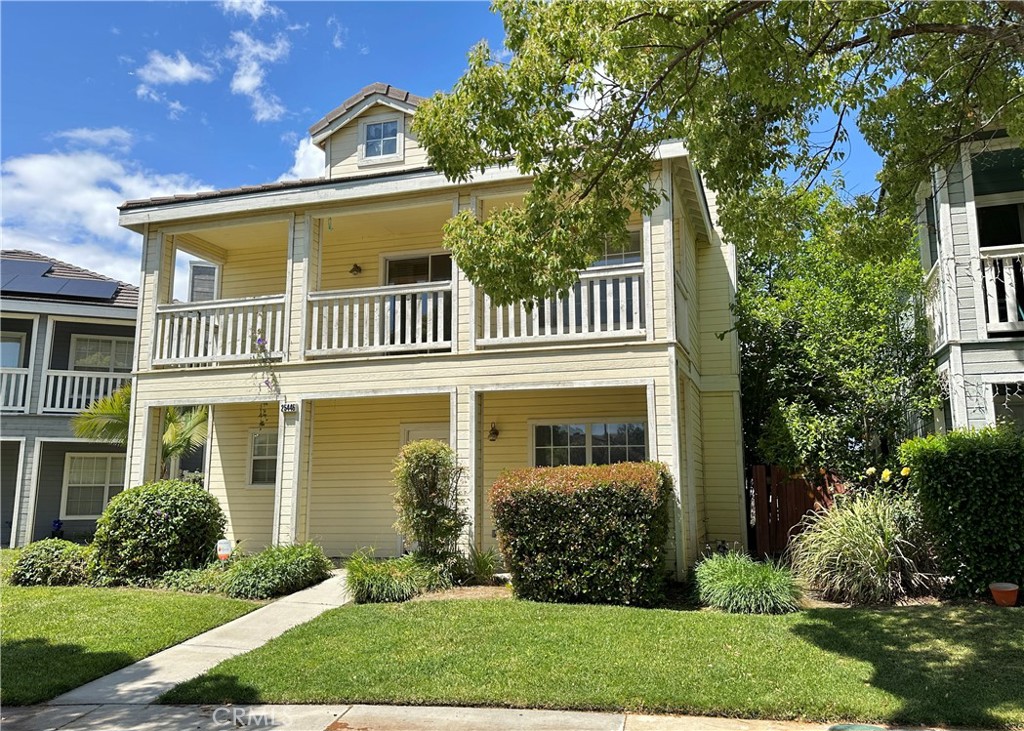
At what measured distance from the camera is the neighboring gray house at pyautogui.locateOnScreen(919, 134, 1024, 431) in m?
9.98

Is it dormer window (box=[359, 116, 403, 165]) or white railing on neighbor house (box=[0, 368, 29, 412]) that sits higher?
dormer window (box=[359, 116, 403, 165])

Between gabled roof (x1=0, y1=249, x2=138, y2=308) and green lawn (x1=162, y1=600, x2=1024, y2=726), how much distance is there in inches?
551

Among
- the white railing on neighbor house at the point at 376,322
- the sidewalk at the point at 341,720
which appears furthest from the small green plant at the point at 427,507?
the sidewalk at the point at 341,720

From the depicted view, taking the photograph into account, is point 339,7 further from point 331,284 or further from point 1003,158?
point 1003,158

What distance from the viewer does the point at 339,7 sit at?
820 centimetres

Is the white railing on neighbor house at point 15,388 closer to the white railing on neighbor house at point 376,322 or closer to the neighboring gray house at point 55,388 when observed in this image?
the neighboring gray house at point 55,388

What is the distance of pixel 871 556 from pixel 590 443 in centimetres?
480

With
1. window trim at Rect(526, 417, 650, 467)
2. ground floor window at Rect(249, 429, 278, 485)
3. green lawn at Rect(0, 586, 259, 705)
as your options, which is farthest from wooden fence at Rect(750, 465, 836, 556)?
ground floor window at Rect(249, 429, 278, 485)

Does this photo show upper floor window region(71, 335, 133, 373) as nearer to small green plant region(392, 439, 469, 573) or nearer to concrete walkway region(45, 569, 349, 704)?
concrete walkway region(45, 569, 349, 704)

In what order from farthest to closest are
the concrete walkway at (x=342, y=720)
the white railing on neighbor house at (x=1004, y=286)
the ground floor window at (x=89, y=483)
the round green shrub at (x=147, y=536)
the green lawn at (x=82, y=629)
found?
the ground floor window at (x=89, y=483) < the round green shrub at (x=147, y=536) < the white railing on neighbor house at (x=1004, y=286) < the green lawn at (x=82, y=629) < the concrete walkway at (x=342, y=720)

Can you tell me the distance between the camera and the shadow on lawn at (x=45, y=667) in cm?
588

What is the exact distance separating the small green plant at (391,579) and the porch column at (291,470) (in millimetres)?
2123

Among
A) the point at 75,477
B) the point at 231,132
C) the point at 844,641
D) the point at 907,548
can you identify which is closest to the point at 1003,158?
the point at 907,548

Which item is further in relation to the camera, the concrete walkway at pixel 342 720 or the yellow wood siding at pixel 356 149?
the yellow wood siding at pixel 356 149
